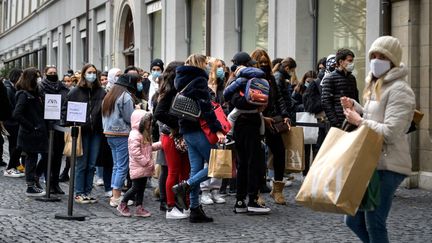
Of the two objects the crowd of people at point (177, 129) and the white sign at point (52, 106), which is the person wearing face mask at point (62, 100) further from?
the white sign at point (52, 106)

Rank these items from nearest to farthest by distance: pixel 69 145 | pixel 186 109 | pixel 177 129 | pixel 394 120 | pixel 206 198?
1. pixel 394 120
2. pixel 186 109
3. pixel 177 129
4. pixel 206 198
5. pixel 69 145

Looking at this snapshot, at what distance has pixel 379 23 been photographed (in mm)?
14789

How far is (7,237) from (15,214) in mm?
1903

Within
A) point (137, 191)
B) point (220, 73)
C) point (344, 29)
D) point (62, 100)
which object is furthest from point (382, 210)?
point (344, 29)

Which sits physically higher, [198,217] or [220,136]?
[220,136]

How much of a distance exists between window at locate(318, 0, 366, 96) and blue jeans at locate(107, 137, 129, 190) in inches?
213

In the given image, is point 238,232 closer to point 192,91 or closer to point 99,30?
point 192,91

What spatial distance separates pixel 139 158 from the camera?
36.3 ft

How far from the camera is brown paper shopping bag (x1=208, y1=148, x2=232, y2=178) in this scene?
1015 cm

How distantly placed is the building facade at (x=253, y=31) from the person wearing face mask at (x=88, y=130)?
4788 mm

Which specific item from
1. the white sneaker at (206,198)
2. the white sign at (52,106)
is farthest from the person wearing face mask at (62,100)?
the white sneaker at (206,198)

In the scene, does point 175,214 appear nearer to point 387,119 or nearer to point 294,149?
point 294,149

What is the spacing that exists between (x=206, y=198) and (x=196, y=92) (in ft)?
8.12

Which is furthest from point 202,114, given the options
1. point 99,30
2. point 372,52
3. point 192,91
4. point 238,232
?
point 99,30
